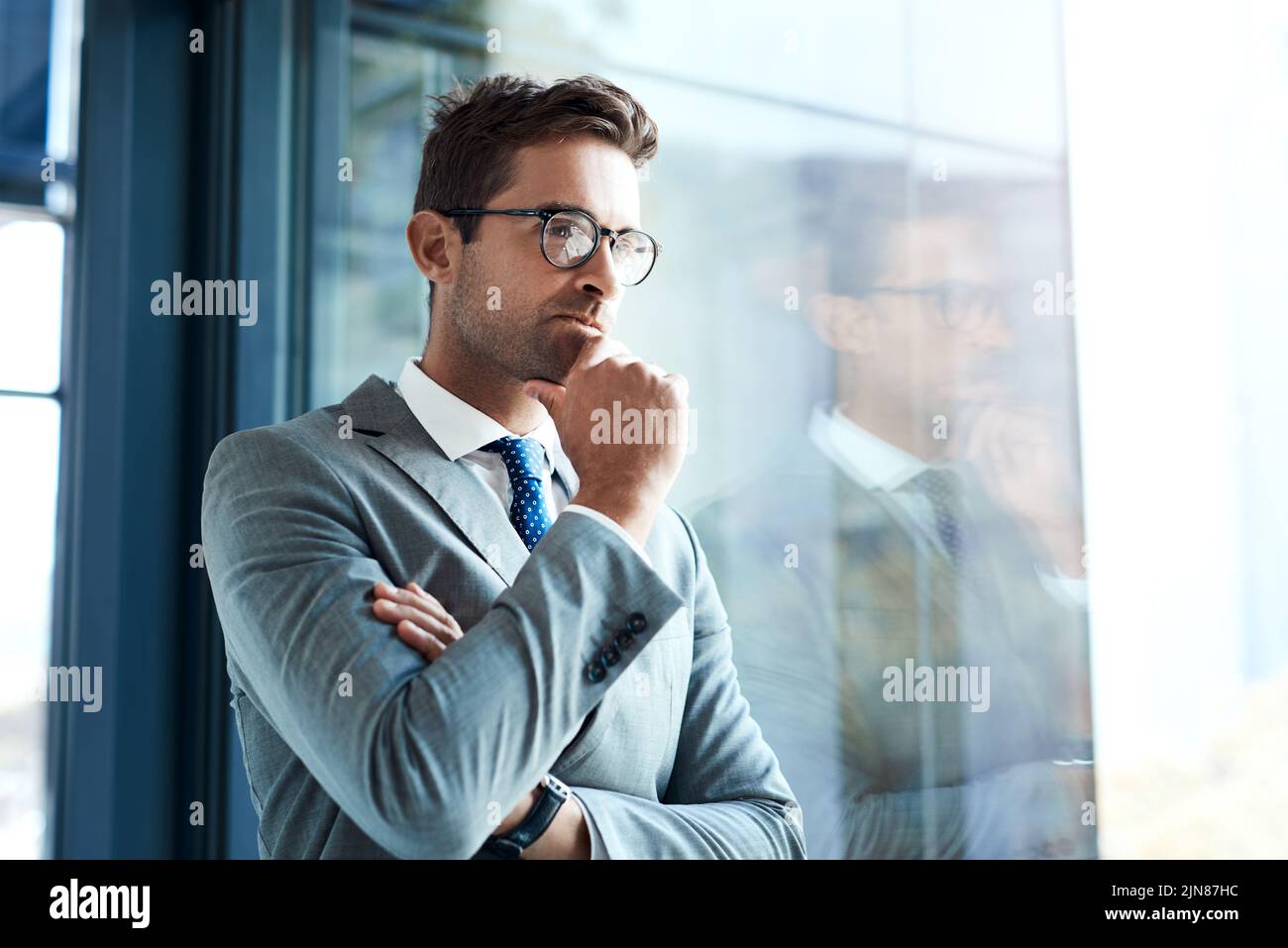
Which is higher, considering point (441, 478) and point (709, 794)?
point (441, 478)

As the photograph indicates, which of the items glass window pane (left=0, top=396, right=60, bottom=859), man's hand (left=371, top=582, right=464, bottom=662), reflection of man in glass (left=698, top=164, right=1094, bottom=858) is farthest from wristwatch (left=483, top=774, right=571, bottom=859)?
glass window pane (left=0, top=396, right=60, bottom=859)

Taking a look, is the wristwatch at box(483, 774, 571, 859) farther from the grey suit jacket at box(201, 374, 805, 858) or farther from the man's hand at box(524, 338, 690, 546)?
the man's hand at box(524, 338, 690, 546)

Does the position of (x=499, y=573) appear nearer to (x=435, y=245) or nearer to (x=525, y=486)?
(x=525, y=486)

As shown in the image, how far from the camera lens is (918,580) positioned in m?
1.71

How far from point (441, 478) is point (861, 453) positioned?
0.84m

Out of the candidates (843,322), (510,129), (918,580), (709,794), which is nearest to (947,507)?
(918,580)

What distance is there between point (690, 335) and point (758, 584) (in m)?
0.49

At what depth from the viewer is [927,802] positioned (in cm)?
170

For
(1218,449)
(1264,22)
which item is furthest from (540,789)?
(1264,22)

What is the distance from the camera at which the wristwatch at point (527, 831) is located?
1067mm

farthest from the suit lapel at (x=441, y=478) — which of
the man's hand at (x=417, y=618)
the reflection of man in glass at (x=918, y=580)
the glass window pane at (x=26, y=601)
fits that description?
the glass window pane at (x=26, y=601)

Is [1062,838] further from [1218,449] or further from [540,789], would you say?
[540,789]

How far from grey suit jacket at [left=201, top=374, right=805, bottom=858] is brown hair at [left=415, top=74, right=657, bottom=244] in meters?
0.30

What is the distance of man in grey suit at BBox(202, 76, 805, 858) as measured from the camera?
3.24ft
